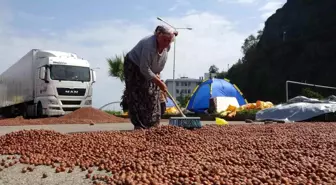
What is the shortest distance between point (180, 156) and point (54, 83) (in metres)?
12.9

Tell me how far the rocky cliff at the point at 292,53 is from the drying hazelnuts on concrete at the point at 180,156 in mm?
41786

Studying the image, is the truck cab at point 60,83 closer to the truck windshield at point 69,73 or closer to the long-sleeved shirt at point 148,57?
the truck windshield at point 69,73

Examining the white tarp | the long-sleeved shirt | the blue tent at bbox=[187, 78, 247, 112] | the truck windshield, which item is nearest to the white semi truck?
the truck windshield

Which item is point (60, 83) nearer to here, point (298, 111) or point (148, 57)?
point (298, 111)

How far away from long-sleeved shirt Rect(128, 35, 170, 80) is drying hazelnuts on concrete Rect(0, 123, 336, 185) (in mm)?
958

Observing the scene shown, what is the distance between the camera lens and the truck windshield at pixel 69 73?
1597 cm

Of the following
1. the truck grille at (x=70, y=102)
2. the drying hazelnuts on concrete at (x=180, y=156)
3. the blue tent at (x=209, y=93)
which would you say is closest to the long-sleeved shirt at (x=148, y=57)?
the drying hazelnuts on concrete at (x=180, y=156)

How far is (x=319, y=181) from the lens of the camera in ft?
9.43

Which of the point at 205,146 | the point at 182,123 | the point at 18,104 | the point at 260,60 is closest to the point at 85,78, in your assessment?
the point at 18,104

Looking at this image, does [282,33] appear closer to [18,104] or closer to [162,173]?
[18,104]

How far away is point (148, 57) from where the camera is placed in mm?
5750

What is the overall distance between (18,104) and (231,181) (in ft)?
60.7

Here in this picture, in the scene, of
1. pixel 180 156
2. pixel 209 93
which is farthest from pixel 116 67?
pixel 180 156

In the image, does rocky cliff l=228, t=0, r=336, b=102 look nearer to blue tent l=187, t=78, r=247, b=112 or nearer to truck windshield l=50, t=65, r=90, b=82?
blue tent l=187, t=78, r=247, b=112
